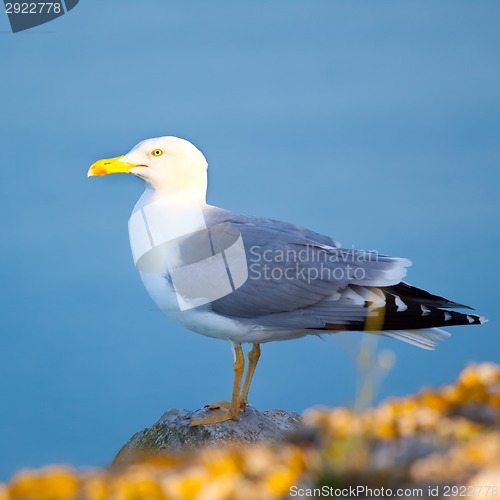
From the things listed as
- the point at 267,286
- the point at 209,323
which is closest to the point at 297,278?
the point at 267,286

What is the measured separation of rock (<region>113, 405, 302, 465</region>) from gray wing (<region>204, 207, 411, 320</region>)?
3.03 feet

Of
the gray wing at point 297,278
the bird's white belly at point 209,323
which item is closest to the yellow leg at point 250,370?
the bird's white belly at point 209,323

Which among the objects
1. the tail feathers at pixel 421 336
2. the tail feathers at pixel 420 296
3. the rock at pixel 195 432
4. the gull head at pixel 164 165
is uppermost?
the gull head at pixel 164 165

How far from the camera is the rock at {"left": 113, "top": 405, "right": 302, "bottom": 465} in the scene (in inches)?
280

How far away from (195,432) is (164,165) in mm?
2135

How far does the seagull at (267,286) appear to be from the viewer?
6.94m

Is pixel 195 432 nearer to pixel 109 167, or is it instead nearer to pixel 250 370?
pixel 250 370

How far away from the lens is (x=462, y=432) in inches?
151

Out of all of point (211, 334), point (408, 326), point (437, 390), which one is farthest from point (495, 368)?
point (211, 334)

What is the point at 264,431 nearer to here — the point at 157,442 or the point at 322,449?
the point at 157,442

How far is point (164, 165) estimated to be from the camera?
7531 millimetres

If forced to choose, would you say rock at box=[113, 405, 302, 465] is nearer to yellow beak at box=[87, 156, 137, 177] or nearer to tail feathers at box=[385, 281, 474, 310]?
tail feathers at box=[385, 281, 474, 310]

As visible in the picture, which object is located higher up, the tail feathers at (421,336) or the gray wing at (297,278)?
the gray wing at (297,278)

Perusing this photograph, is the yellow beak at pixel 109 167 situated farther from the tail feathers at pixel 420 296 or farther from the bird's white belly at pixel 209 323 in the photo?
the tail feathers at pixel 420 296
